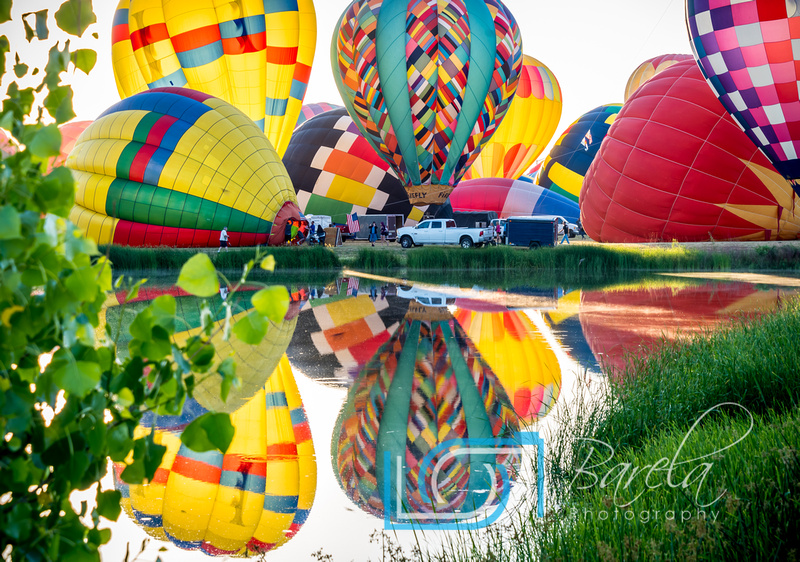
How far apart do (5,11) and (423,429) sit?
340cm

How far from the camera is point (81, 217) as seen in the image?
16.8 meters

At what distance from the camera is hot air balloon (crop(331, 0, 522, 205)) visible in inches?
743

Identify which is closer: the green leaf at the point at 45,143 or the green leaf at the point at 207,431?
the green leaf at the point at 45,143

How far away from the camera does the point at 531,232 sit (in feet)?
72.3

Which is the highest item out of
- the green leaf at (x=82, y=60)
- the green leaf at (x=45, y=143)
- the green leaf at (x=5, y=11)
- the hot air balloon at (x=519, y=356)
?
the green leaf at (x=5, y=11)

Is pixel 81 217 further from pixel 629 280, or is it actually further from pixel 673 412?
pixel 673 412

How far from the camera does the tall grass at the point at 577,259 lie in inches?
658

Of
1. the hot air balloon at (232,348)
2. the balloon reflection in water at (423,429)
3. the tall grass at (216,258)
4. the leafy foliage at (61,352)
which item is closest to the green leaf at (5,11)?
the leafy foliage at (61,352)

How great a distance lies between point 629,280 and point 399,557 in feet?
41.4

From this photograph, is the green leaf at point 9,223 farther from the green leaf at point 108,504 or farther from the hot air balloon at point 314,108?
the hot air balloon at point 314,108

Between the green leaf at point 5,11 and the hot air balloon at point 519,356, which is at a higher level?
the green leaf at point 5,11

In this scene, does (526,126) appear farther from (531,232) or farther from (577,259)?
(577,259)

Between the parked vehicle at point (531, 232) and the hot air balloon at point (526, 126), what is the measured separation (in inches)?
411

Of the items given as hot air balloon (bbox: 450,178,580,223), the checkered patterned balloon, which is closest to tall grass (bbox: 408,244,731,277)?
the checkered patterned balloon
